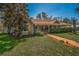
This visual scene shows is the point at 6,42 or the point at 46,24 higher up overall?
the point at 46,24

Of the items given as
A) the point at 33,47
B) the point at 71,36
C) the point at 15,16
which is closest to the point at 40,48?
the point at 33,47

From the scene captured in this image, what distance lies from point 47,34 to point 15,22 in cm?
48

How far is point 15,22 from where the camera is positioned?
199 inches

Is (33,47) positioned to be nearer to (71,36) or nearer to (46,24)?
(46,24)

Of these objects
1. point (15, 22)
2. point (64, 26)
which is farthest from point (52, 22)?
point (15, 22)

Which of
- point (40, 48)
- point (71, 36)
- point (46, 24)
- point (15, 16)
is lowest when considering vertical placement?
point (40, 48)

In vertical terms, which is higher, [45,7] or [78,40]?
[45,7]

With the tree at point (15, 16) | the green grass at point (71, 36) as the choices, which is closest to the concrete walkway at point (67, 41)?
→ the green grass at point (71, 36)

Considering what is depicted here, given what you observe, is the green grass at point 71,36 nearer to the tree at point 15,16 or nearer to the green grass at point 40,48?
the green grass at point 40,48

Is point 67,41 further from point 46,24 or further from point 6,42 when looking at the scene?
point 6,42

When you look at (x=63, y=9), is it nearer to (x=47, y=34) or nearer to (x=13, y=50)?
(x=47, y=34)

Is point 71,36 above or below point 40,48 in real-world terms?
above

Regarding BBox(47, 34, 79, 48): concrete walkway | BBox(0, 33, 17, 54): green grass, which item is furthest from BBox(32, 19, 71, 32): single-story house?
BBox(0, 33, 17, 54): green grass

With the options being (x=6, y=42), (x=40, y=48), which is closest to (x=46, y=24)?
(x=40, y=48)
